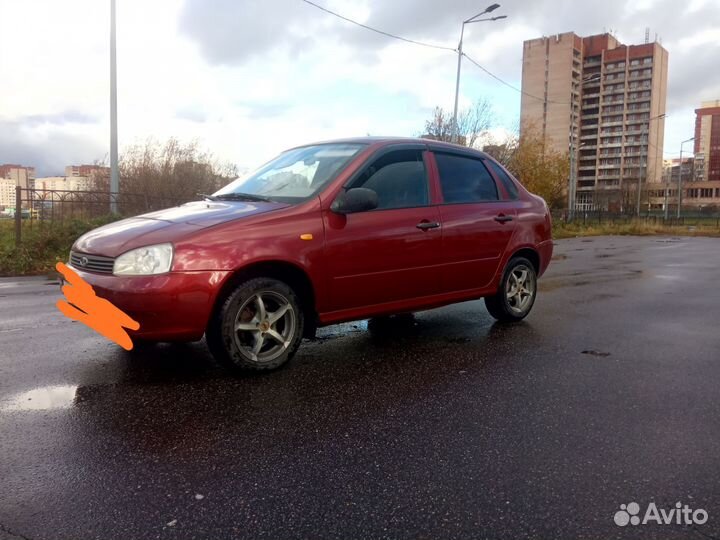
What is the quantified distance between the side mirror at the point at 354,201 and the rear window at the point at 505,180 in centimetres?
207

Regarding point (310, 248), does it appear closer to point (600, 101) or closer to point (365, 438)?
point (365, 438)

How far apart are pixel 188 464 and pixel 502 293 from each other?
393 centimetres

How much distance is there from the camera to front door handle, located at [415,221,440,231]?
4.75 meters

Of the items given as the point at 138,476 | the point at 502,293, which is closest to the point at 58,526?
the point at 138,476

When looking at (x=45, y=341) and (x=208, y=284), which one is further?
(x=45, y=341)

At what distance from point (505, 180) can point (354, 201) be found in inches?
94.3

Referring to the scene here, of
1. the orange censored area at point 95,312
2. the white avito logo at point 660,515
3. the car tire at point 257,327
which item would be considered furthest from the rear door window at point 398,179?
the white avito logo at point 660,515

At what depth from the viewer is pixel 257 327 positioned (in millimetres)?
3941

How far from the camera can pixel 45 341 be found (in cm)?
504

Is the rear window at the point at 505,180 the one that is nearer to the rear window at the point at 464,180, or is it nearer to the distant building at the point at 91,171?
the rear window at the point at 464,180

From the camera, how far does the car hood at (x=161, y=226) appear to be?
3691 millimetres

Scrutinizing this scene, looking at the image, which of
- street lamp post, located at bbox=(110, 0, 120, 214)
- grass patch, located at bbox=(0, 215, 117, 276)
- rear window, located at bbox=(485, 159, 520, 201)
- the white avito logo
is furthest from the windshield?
street lamp post, located at bbox=(110, 0, 120, 214)

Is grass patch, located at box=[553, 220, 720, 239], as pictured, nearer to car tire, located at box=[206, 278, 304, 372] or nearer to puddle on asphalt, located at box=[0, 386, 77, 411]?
car tire, located at box=[206, 278, 304, 372]

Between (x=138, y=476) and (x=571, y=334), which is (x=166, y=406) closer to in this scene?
(x=138, y=476)
